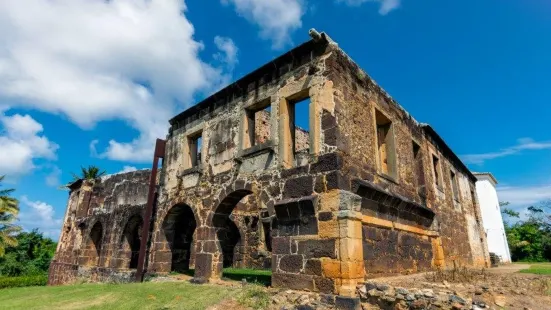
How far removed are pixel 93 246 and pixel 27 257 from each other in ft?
45.9

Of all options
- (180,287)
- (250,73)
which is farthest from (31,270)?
(250,73)

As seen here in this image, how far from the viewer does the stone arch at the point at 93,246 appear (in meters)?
15.0

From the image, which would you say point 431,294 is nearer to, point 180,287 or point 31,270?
point 180,287

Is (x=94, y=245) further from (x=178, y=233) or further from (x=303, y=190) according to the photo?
(x=303, y=190)

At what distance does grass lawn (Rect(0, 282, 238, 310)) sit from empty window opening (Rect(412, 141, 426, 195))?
240 inches

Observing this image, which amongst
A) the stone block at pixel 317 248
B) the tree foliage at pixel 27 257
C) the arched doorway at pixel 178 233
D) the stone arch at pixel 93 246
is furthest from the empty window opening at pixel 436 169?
the tree foliage at pixel 27 257

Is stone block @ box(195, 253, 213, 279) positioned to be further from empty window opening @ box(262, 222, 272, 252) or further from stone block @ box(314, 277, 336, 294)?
empty window opening @ box(262, 222, 272, 252)

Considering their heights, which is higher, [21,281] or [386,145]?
[386,145]

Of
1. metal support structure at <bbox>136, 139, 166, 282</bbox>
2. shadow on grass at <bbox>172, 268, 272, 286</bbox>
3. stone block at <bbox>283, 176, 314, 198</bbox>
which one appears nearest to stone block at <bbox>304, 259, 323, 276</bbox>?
stone block at <bbox>283, 176, 314, 198</bbox>

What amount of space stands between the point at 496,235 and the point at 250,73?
79.3 feet

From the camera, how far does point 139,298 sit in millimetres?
6879

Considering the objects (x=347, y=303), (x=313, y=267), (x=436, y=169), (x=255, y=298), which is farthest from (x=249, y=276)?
(x=436, y=169)

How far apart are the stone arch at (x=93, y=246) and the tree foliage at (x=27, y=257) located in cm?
952

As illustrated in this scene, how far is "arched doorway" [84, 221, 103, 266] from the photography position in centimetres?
1501
